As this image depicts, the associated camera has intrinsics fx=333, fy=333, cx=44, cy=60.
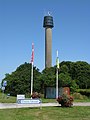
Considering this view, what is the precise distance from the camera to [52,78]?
2432 inches

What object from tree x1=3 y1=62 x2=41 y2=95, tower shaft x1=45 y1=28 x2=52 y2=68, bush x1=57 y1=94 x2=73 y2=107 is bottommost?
bush x1=57 y1=94 x2=73 y2=107

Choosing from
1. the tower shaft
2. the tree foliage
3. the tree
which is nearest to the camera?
the tree foliage

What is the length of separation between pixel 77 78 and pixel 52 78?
90.8ft

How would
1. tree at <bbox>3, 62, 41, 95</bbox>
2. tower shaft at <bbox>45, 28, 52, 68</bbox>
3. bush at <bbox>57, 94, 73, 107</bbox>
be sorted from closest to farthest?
bush at <bbox>57, 94, 73, 107</bbox> → tree at <bbox>3, 62, 41, 95</bbox> → tower shaft at <bbox>45, 28, 52, 68</bbox>

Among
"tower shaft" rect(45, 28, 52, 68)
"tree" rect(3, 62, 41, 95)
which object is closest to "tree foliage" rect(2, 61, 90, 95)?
"tree" rect(3, 62, 41, 95)

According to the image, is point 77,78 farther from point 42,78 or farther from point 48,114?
point 48,114

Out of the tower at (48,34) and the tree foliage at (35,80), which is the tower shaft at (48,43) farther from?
the tree foliage at (35,80)

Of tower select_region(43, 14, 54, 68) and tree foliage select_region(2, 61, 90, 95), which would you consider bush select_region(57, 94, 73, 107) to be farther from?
tower select_region(43, 14, 54, 68)

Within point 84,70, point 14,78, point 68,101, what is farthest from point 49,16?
point 68,101

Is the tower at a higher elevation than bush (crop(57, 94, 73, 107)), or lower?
higher

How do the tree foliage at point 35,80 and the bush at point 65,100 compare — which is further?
the tree foliage at point 35,80

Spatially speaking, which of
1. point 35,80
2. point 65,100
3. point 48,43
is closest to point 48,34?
point 48,43

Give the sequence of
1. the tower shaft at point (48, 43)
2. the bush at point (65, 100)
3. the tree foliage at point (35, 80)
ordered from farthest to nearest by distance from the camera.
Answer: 1. the tower shaft at point (48, 43)
2. the tree foliage at point (35, 80)
3. the bush at point (65, 100)

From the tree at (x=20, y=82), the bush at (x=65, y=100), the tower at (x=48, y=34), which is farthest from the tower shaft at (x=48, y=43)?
the bush at (x=65, y=100)
